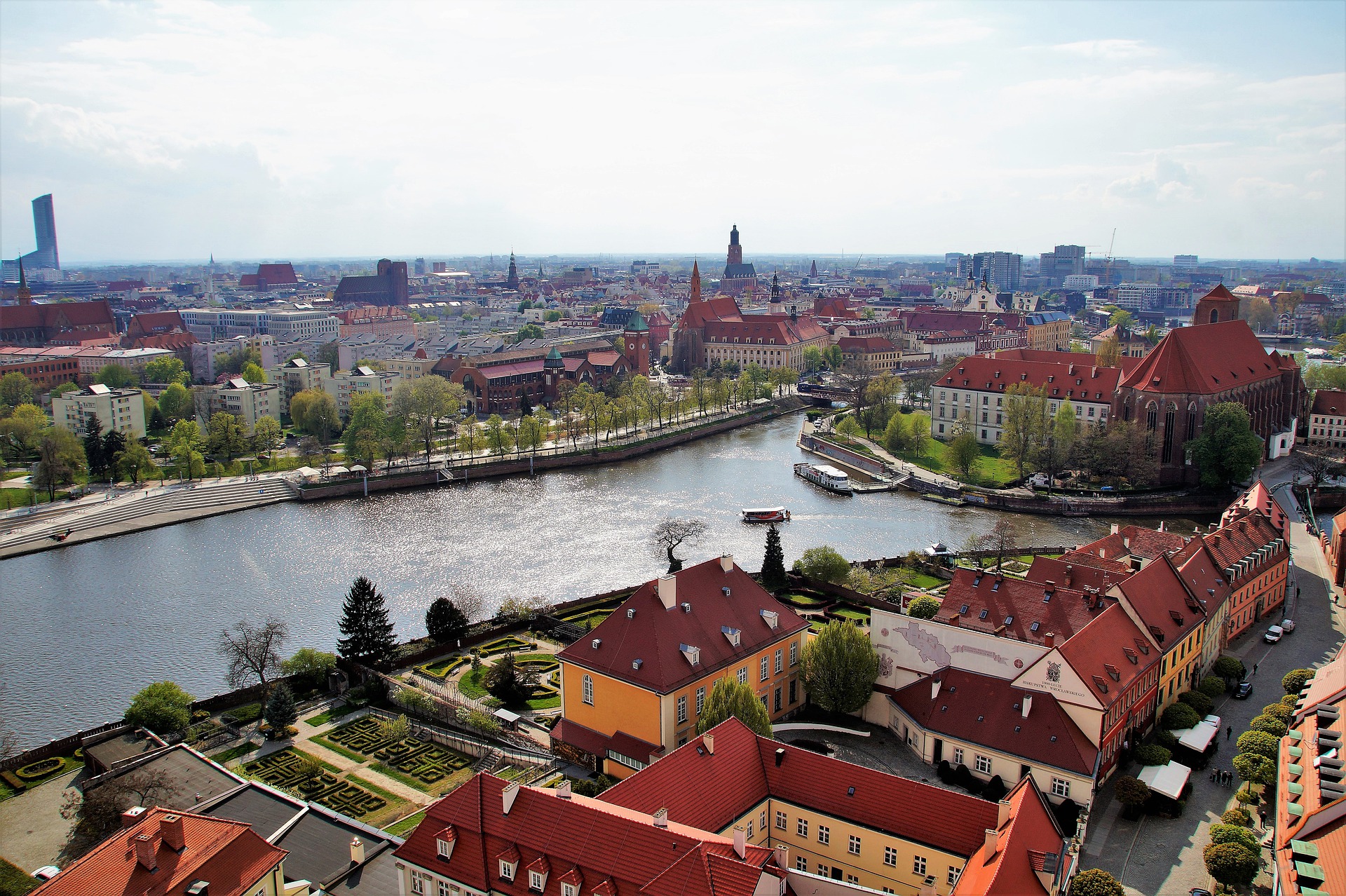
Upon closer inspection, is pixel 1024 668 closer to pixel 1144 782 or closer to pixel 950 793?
pixel 1144 782

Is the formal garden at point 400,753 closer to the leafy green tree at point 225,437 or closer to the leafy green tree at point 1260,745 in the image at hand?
the leafy green tree at point 1260,745

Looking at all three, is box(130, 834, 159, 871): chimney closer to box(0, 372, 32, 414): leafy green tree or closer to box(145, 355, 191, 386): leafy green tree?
box(0, 372, 32, 414): leafy green tree

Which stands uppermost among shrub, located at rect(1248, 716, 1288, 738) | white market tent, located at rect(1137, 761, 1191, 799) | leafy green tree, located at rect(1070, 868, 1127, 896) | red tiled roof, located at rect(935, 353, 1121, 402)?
red tiled roof, located at rect(935, 353, 1121, 402)

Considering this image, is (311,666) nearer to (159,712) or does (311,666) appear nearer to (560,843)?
(159,712)

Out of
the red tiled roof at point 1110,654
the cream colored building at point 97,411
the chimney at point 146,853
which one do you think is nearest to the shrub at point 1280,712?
the red tiled roof at point 1110,654

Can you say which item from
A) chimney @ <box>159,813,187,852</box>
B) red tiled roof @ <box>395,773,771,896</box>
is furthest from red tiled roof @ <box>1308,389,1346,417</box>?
chimney @ <box>159,813,187,852</box>
